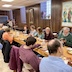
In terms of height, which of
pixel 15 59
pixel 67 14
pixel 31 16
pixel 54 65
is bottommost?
pixel 15 59

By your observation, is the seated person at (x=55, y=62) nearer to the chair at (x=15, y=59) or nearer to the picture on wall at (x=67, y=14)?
the chair at (x=15, y=59)

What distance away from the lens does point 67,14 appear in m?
5.09

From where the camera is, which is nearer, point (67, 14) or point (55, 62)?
point (55, 62)

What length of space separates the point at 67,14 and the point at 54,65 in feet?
13.7

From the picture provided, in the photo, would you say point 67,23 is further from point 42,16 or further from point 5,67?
point 5,67

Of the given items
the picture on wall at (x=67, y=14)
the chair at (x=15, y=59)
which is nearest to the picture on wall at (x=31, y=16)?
the picture on wall at (x=67, y=14)

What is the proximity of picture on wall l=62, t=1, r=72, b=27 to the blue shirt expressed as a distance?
399 cm

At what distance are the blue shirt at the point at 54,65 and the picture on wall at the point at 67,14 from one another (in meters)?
3.99

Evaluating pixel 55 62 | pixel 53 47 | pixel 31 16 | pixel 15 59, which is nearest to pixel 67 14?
pixel 15 59

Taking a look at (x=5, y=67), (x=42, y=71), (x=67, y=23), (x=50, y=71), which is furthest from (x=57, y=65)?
(x=67, y=23)

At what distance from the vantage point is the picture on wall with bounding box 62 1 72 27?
4973mm

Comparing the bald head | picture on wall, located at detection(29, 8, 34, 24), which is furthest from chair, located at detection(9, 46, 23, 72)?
picture on wall, located at detection(29, 8, 34, 24)

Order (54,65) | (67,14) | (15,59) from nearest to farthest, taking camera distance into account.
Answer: (54,65), (15,59), (67,14)

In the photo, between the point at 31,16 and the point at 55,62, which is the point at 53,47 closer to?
the point at 55,62
